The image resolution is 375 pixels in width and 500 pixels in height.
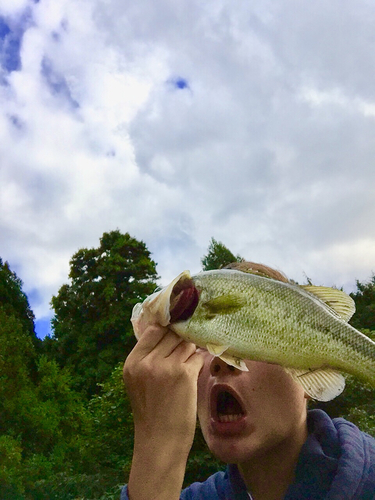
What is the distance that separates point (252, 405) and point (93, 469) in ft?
31.5

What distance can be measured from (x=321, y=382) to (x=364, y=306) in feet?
72.4

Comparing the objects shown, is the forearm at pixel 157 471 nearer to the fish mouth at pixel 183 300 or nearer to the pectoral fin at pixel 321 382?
the fish mouth at pixel 183 300

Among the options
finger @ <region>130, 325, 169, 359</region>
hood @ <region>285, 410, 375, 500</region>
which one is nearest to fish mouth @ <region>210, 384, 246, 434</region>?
hood @ <region>285, 410, 375, 500</region>

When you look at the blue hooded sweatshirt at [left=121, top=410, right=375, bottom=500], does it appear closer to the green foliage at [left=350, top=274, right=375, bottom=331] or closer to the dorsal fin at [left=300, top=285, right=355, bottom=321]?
the dorsal fin at [left=300, top=285, right=355, bottom=321]

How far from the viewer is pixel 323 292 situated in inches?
76.4

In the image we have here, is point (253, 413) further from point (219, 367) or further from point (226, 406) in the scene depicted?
point (219, 367)

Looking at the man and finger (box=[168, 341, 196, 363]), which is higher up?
finger (box=[168, 341, 196, 363])

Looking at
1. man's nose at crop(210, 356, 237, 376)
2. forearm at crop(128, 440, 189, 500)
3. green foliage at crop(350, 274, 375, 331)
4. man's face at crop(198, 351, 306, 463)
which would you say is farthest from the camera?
green foliage at crop(350, 274, 375, 331)

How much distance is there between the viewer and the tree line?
9.66 m

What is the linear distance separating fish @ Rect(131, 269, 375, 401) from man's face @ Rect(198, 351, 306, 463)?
A: 0.46 m

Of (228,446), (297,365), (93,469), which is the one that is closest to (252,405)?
(228,446)

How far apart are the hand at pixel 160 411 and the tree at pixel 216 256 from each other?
18.6 metres

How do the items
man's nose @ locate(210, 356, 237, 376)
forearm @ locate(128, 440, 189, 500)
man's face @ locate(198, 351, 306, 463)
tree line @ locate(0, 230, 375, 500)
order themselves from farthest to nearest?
1. tree line @ locate(0, 230, 375, 500)
2. man's nose @ locate(210, 356, 237, 376)
3. man's face @ locate(198, 351, 306, 463)
4. forearm @ locate(128, 440, 189, 500)

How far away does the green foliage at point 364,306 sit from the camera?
782 inches
